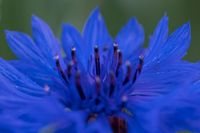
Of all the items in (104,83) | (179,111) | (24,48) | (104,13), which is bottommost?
(179,111)

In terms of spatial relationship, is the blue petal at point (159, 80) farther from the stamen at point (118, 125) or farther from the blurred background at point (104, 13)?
the blurred background at point (104, 13)

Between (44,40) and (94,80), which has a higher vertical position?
(44,40)

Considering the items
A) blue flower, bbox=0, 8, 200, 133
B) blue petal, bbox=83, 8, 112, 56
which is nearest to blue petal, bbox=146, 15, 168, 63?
blue flower, bbox=0, 8, 200, 133

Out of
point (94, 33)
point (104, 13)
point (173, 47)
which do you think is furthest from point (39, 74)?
point (104, 13)

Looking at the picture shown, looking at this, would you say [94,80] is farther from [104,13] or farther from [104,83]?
[104,13]

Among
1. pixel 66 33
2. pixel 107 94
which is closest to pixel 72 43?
pixel 66 33

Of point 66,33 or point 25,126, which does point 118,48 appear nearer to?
point 66,33
